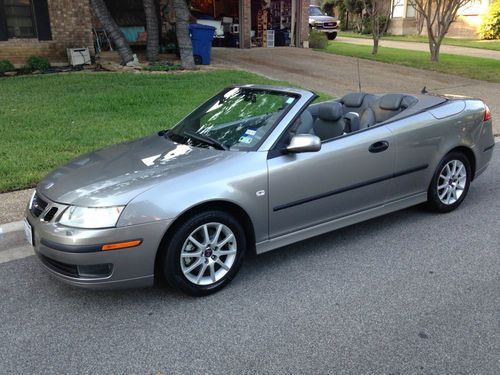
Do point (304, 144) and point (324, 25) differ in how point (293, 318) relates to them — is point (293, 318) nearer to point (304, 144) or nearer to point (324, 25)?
point (304, 144)

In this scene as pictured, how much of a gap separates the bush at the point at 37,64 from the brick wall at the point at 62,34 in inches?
23.8

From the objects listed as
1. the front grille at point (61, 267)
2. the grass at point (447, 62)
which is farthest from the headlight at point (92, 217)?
the grass at point (447, 62)

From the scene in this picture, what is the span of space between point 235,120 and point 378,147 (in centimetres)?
128

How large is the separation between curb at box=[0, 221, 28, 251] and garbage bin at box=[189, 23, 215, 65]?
11411mm

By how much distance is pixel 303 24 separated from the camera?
2214 cm

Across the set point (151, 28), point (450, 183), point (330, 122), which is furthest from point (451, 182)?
point (151, 28)

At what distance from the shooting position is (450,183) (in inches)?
200

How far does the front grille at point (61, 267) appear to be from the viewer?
3301 millimetres

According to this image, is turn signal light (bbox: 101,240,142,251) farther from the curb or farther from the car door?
the curb

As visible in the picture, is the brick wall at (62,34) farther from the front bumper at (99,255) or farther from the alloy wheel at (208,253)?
the alloy wheel at (208,253)

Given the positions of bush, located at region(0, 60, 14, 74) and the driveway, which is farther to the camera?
bush, located at region(0, 60, 14, 74)

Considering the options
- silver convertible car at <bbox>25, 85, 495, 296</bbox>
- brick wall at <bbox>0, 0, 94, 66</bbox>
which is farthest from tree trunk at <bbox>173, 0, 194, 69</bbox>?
silver convertible car at <bbox>25, 85, 495, 296</bbox>

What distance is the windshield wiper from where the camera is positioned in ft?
13.2

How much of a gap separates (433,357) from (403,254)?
1.41 m
